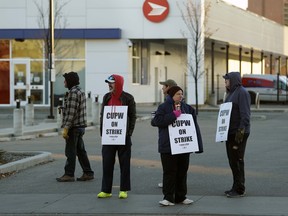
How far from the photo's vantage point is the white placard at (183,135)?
9.98 metres

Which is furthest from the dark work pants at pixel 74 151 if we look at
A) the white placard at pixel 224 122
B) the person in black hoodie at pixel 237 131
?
the person in black hoodie at pixel 237 131

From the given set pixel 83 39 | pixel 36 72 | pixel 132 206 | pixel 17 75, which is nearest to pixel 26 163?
pixel 132 206

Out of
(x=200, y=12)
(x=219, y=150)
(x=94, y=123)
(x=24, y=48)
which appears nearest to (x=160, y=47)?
(x=200, y=12)

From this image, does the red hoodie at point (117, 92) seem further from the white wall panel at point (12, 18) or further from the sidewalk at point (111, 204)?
the white wall panel at point (12, 18)

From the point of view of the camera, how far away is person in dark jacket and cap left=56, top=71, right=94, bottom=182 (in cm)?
1237

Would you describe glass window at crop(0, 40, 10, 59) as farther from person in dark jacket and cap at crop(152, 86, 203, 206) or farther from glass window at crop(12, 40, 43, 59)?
person in dark jacket and cap at crop(152, 86, 203, 206)

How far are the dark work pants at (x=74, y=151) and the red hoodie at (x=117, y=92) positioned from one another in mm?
1738

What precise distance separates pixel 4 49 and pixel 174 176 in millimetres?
33559

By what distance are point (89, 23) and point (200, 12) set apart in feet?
22.1

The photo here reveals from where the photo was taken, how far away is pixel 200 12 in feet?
135

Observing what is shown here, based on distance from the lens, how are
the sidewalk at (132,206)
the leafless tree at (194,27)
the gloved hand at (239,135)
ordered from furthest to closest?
the leafless tree at (194,27)
the gloved hand at (239,135)
the sidewalk at (132,206)

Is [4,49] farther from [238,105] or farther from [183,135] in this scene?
[183,135]

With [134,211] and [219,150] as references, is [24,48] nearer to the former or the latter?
[219,150]

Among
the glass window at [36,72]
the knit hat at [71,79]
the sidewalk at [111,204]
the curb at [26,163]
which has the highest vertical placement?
the glass window at [36,72]
